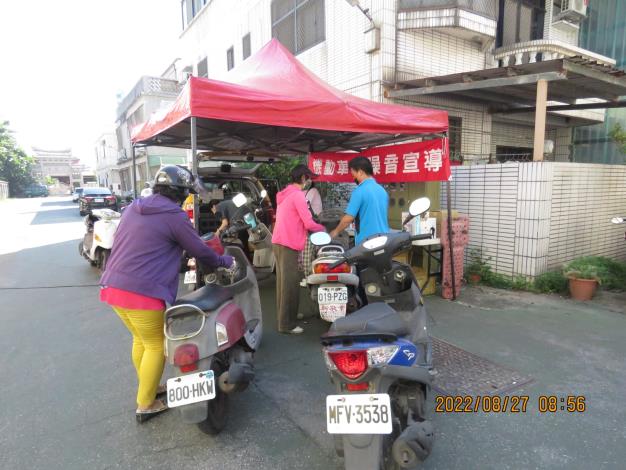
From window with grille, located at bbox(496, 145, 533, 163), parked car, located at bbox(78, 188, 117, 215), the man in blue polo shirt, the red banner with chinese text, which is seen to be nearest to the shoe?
the man in blue polo shirt

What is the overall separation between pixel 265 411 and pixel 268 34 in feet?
34.8

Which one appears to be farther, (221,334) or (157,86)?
(157,86)

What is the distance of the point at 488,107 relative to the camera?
8500 millimetres

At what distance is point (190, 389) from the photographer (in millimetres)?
2375

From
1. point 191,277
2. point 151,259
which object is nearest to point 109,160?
point 191,277

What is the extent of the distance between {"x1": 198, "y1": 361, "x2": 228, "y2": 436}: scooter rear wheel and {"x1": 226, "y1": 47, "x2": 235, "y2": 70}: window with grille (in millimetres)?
12859

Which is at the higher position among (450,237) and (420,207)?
(420,207)

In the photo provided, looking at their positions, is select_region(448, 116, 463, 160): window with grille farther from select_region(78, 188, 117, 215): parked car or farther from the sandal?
select_region(78, 188, 117, 215): parked car

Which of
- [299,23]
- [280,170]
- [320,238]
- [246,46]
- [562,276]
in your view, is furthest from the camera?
[246,46]

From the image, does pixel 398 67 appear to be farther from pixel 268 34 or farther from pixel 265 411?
pixel 265 411

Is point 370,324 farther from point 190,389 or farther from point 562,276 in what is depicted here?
point 562,276

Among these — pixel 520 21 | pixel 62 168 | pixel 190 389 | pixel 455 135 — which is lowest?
pixel 190 389

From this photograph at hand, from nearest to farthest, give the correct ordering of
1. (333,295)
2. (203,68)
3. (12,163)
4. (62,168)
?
(333,295), (203,68), (12,163), (62,168)
